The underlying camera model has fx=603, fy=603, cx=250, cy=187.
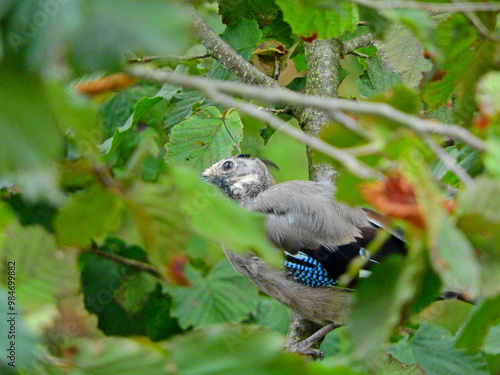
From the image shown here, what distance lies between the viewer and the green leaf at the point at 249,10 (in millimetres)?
2463

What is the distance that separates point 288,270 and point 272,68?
0.94 m

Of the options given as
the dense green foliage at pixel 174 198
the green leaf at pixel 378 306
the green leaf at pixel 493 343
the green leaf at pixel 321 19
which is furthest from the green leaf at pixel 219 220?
the green leaf at pixel 493 343

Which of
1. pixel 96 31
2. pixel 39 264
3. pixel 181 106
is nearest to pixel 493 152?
pixel 96 31

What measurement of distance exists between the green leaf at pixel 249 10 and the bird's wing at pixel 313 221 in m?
0.78

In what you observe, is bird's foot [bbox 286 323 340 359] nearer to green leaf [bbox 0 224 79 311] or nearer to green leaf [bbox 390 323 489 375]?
green leaf [bbox 390 323 489 375]

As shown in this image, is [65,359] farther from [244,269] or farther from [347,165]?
[244,269]

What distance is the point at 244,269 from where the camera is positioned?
291 centimetres

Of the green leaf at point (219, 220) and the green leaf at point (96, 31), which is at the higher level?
the green leaf at point (96, 31)

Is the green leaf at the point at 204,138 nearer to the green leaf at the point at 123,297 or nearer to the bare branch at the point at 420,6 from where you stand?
the green leaf at the point at 123,297

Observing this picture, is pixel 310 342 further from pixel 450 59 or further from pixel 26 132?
pixel 26 132

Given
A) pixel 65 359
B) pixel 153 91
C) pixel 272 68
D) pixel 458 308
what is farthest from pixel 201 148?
pixel 458 308

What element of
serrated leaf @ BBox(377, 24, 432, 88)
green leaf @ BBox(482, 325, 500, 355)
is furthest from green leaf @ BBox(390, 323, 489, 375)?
serrated leaf @ BBox(377, 24, 432, 88)

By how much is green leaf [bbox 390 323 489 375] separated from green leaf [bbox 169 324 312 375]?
1.16 meters

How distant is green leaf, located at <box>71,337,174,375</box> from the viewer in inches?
28.3
